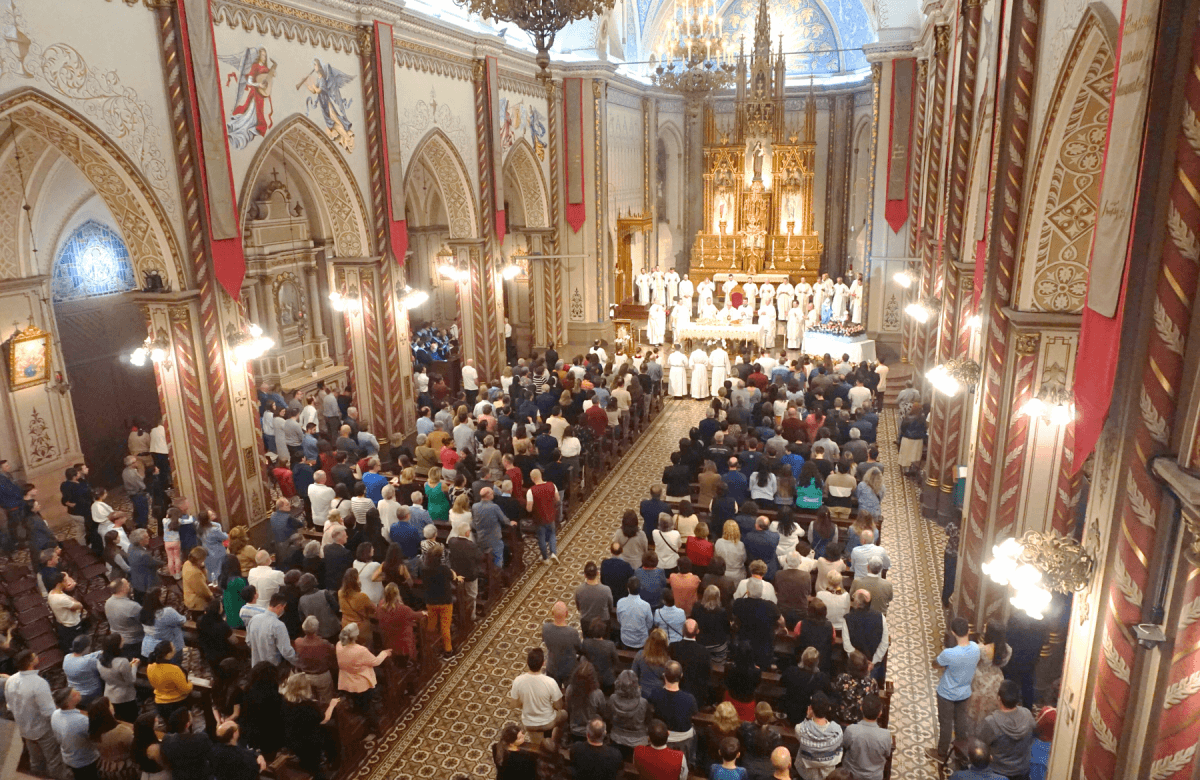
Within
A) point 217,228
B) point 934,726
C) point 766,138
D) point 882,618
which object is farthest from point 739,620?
point 766,138

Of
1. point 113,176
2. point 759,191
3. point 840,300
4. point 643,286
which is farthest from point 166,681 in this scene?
point 759,191

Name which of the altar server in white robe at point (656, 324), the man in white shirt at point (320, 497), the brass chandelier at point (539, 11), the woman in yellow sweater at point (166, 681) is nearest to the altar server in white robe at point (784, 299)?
the altar server in white robe at point (656, 324)

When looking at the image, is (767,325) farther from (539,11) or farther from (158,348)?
(539,11)

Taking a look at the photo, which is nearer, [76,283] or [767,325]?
[76,283]

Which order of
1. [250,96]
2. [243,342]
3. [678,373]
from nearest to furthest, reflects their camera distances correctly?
1. [243,342]
2. [250,96]
3. [678,373]

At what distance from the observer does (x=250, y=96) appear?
37.8 ft

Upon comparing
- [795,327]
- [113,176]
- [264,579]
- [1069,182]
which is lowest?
[264,579]

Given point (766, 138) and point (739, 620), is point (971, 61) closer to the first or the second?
point (739, 620)

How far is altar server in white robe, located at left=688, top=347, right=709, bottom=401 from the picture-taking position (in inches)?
719

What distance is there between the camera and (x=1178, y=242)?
12.2 feet

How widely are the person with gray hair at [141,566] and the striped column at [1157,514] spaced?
8.20 metres

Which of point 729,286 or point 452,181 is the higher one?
point 452,181

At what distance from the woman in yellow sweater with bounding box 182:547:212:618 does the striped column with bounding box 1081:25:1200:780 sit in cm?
738

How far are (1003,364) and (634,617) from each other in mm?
4186
